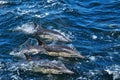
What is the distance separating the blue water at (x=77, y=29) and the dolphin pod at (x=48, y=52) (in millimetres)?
397

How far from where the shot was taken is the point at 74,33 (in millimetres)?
28234

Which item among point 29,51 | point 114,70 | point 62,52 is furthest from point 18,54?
point 114,70

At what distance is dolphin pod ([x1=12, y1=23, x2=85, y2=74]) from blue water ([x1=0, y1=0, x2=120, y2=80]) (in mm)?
397

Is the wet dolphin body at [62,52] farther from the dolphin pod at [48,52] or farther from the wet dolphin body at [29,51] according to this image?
the wet dolphin body at [29,51]

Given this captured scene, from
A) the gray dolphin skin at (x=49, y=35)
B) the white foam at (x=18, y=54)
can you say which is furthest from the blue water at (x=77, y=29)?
the gray dolphin skin at (x=49, y=35)

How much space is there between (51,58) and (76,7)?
8893 millimetres

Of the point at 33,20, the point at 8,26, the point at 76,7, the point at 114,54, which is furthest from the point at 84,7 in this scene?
the point at 114,54

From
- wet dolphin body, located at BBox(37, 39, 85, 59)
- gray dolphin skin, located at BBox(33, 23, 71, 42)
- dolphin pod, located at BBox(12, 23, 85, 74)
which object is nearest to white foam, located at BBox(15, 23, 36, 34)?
dolphin pod, located at BBox(12, 23, 85, 74)

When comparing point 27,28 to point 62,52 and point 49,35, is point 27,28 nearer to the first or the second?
point 49,35

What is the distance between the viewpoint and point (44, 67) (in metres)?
23.4

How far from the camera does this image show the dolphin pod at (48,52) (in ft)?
76.4

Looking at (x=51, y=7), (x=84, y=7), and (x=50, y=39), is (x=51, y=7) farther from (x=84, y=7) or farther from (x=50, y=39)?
(x=50, y=39)

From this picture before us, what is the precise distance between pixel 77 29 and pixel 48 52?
4.28 metres

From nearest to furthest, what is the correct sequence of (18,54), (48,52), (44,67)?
(44,67) < (48,52) < (18,54)
